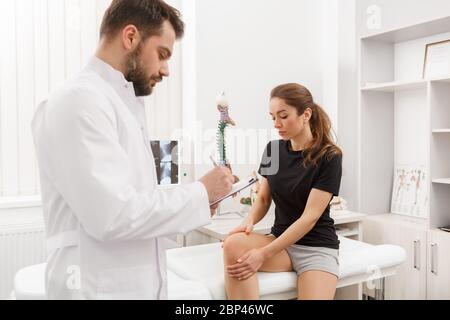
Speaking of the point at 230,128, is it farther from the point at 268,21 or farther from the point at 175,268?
the point at 175,268

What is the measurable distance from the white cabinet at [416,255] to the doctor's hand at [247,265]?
1.35 metres

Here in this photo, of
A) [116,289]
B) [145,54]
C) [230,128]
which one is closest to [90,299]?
[116,289]

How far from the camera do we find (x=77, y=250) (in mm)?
1038

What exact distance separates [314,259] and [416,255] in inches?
48.5

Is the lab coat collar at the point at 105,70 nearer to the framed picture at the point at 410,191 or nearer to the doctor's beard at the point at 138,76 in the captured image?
the doctor's beard at the point at 138,76

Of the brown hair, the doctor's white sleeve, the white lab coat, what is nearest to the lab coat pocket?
the white lab coat

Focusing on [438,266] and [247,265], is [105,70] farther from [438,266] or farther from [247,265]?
[438,266]

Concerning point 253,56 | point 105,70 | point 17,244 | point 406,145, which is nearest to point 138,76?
point 105,70

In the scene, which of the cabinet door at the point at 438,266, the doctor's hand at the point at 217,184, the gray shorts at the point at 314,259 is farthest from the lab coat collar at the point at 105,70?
the cabinet door at the point at 438,266

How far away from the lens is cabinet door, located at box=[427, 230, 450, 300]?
7.94 feet

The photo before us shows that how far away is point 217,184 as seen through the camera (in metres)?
1.12

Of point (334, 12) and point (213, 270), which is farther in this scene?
point (334, 12)
